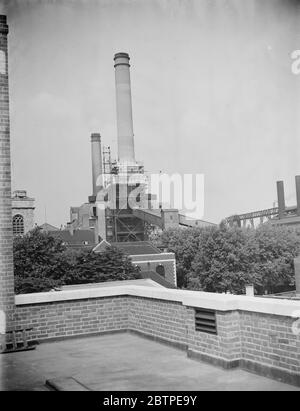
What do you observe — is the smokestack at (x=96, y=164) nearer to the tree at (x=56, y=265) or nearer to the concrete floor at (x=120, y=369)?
the tree at (x=56, y=265)

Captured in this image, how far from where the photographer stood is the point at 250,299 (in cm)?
536

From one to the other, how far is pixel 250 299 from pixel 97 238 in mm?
53963

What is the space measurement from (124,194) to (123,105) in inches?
451

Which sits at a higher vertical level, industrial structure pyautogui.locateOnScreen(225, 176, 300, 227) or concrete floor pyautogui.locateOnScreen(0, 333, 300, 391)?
industrial structure pyautogui.locateOnScreen(225, 176, 300, 227)

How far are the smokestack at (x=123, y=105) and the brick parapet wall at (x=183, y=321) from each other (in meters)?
46.8

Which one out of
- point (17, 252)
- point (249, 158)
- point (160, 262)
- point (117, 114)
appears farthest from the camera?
point (117, 114)

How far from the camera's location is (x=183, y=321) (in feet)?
22.0

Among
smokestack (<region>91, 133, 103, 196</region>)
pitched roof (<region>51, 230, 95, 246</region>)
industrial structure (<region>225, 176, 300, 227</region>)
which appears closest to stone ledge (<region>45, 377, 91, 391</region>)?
industrial structure (<region>225, 176, 300, 227</region>)

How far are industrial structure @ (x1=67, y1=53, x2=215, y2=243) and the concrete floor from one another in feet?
158

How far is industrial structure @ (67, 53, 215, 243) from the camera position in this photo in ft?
177

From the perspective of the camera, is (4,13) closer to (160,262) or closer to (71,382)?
(71,382)

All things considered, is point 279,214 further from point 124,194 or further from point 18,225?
point 18,225

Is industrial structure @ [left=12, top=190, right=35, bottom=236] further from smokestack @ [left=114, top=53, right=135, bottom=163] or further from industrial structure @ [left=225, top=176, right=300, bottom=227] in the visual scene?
industrial structure @ [left=225, top=176, right=300, bottom=227]
